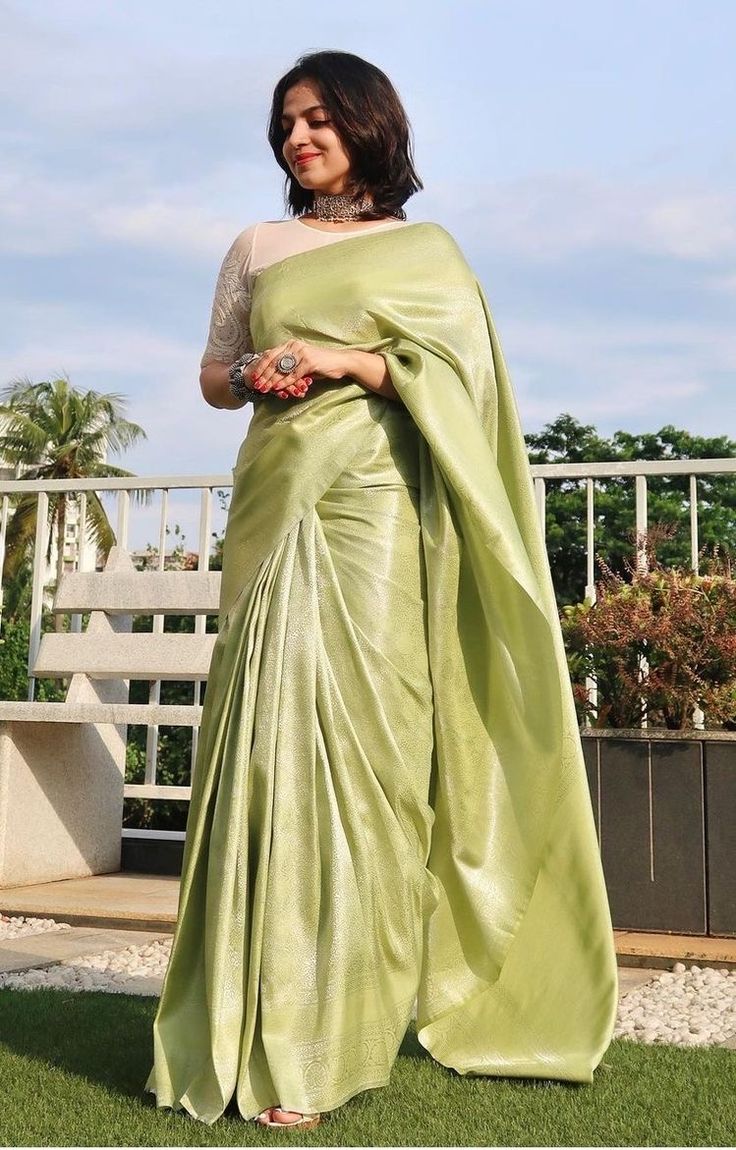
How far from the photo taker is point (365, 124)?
101 inches

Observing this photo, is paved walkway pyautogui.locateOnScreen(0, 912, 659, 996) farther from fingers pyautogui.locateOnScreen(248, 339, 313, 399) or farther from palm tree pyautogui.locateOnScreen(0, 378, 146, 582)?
palm tree pyautogui.locateOnScreen(0, 378, 146, 582)

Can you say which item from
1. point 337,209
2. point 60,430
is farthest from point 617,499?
point 337,209

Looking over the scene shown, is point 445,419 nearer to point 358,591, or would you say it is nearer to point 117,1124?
point 358,591

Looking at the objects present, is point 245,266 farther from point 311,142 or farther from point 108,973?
point 108,973

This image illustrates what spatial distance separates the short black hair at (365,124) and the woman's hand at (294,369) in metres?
0.45

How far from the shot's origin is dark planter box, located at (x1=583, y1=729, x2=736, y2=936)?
13.3 feet

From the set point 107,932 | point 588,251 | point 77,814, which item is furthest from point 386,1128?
point 588,251

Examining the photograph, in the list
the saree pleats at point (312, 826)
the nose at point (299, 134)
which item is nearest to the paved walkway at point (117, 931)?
the saree pleats at point (312, 826)

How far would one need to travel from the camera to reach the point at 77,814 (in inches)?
219

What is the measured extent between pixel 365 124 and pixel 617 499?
4006cm

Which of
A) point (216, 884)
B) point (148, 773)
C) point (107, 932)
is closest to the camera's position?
point (216, 884)

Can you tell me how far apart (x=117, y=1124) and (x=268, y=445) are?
49.9 inches

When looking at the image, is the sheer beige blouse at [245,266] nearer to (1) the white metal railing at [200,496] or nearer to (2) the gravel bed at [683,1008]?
(2) the gravel bed at [683,1008]

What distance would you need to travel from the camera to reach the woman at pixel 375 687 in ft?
7.24
